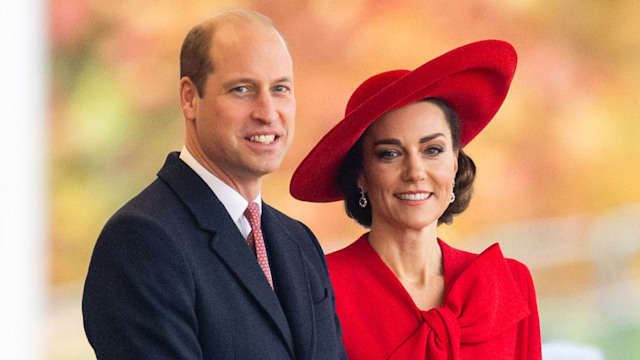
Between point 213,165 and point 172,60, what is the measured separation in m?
2.10

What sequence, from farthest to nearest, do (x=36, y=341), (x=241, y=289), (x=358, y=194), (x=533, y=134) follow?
(x=533, y=134)
(x=36, y=341)
(x=358, y=194)
(x=241, y=289)

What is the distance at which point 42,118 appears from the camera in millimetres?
3418

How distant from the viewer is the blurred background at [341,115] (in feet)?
11.3

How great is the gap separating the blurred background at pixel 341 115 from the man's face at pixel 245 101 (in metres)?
2.05

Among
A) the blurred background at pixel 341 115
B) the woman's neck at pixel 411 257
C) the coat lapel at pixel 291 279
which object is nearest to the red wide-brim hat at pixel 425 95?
the woman's neck at pixel 411 257

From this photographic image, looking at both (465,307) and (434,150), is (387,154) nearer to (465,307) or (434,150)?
(434,150)

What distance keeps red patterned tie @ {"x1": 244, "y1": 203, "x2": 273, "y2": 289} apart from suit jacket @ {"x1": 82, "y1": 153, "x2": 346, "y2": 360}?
0.11ft

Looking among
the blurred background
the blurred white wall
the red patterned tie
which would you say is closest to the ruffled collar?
the red patterned tie

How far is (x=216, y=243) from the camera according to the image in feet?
Answer: 4.96

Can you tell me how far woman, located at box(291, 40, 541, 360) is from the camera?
2.13m

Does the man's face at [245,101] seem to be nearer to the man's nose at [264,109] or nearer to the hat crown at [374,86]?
the man's nose at [264,109]

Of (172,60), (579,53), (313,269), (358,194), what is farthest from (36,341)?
(579,53)

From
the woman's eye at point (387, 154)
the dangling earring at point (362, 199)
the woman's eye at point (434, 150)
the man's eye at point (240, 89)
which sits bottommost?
the man's eye at point (240, 89)

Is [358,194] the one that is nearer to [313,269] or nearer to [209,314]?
[313,269]
